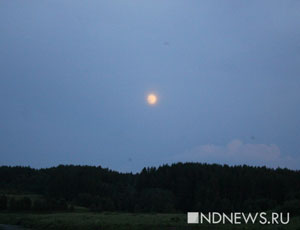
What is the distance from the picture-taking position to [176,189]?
454 ft

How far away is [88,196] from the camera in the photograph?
13450 centimetres

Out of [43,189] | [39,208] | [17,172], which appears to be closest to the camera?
[39,208]

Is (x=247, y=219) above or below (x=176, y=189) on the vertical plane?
below

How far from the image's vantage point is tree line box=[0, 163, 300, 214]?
116m

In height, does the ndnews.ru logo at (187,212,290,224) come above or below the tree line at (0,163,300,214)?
below

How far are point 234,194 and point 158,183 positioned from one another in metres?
28.6

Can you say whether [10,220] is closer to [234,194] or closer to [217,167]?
[234,194]

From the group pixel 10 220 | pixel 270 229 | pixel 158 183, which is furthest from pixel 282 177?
pixel 270 229

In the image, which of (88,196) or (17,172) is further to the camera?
(17,172)

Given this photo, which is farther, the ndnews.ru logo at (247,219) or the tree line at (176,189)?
the tree line at (176,189)

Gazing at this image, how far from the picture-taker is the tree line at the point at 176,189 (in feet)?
381

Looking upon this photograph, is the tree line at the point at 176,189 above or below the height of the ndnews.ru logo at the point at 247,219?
above

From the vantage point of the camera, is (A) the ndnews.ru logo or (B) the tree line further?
(B) the tree line

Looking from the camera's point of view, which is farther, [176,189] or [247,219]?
[176,189]
